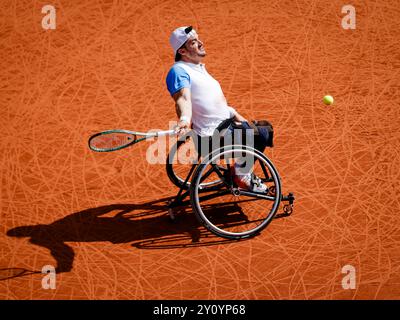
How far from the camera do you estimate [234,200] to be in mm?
5465

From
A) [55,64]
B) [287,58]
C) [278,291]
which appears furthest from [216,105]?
[55,64]

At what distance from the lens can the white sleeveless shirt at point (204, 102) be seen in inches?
185

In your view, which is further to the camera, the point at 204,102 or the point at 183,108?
the point at 204,102

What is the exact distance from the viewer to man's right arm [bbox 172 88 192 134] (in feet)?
14.4

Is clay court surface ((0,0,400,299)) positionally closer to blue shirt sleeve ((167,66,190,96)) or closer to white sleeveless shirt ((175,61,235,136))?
white sleeveless shirt ((175,61,235,136))

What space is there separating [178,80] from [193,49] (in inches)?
14.5

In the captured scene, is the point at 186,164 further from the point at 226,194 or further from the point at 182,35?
the point at 182,35

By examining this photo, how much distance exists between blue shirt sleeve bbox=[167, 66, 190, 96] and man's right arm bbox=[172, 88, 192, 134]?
4cm

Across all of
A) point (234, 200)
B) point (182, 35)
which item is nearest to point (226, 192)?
point (234, 200)

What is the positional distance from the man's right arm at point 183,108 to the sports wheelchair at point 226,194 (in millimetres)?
337

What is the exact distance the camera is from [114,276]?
15.0 ft

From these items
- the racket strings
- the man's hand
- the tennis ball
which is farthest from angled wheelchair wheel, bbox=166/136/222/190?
the tennis ball

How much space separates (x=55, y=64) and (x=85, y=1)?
71.0 inches

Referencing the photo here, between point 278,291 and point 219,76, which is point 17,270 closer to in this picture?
point 278,291
